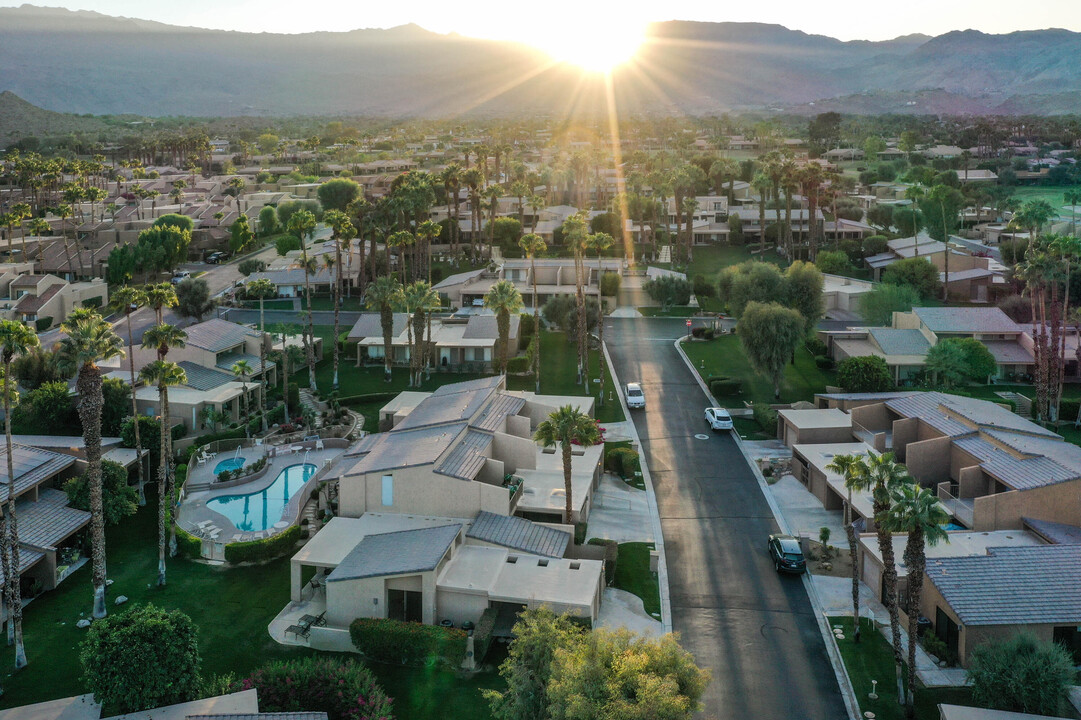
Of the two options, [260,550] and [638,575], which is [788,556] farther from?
[260,550]

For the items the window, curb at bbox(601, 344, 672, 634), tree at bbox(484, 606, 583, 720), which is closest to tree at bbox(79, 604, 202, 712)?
tree at bbox(484, 606, 583, 720)

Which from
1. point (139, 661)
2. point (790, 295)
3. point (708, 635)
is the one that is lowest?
point (708, 635)

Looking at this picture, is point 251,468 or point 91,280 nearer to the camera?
point 251,468

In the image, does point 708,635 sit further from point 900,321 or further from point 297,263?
point 297,263

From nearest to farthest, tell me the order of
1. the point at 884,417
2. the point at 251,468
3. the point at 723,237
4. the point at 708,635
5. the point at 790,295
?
the point at 708,635 → the point at 251,468 → the point at 884,417 → the point at 790,295 → the point at 723,237

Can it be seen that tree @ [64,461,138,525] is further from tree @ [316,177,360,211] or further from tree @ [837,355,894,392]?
tree @ [316,177,360,211]

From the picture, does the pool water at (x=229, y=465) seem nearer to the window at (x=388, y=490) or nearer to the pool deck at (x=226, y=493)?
the pool deck at (x=226, y=493)

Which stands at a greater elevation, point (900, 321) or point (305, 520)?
point (900, 321)

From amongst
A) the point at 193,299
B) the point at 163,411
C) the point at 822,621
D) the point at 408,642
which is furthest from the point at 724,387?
the point at 193,299

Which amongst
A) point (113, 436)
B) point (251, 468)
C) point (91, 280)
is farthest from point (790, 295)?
point (91, 280)
